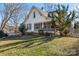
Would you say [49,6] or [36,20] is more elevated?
[49,6]

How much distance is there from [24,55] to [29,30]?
330 mm

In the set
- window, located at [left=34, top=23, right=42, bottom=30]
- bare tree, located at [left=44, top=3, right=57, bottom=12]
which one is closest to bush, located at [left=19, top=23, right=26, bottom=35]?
window, located at [left=34, top=23, right=42, bottom=30]

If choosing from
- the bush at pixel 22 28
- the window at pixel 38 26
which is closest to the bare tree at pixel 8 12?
the bush at pixel 22 28

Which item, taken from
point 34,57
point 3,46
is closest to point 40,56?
point 34,57

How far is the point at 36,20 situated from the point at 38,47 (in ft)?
1.15

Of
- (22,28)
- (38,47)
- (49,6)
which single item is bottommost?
(38,47)

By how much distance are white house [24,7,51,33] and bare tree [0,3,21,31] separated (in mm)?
192

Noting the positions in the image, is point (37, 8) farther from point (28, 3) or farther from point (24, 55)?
point (24, 55)

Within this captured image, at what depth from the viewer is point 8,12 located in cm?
627

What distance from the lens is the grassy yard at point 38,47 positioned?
6.24 metres

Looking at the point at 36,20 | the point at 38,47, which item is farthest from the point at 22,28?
the point at 38,47

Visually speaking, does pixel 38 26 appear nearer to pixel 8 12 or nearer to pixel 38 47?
pixel 38 47

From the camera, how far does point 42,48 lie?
20.5 ft

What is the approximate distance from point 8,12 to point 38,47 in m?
0.59
